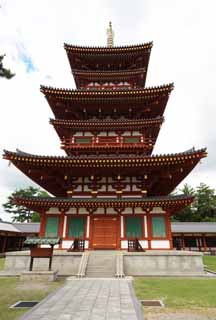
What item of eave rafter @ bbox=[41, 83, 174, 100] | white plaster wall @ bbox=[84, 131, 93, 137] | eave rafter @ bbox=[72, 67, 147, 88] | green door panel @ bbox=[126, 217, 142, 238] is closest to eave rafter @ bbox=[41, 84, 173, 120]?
eave rafter @ bbox=[41, 83, 174, 100]

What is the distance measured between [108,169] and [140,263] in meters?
6.30

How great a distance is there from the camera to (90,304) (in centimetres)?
681

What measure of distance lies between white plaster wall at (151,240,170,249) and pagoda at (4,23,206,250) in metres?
0.06

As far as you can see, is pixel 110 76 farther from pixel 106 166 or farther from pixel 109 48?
pixel 106 166

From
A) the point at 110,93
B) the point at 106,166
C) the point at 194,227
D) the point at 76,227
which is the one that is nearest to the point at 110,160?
the point at 106,166

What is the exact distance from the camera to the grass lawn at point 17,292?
615cm

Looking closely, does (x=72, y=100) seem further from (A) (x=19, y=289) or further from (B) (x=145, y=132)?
(A) (x=19, y=289)

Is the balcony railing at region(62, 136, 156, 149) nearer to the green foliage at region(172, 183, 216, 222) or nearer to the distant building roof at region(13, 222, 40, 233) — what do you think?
the distant building roof at region(13, 222, 40, 233)

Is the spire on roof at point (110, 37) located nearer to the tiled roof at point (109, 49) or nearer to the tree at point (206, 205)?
the tiled roof at point (109, 49)

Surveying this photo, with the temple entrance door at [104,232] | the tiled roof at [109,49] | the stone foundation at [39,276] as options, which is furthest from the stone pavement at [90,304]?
the tiled roof at [109,49]

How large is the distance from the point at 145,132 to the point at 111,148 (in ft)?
10.9

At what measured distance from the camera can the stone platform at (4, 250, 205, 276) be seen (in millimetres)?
12727

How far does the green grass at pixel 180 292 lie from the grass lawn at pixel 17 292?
3.82m

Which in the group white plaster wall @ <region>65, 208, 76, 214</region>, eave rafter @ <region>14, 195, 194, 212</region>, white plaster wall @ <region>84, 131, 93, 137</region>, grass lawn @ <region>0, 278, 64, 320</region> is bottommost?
grass lawn @ <region>0, 278, 64, 320</region>
